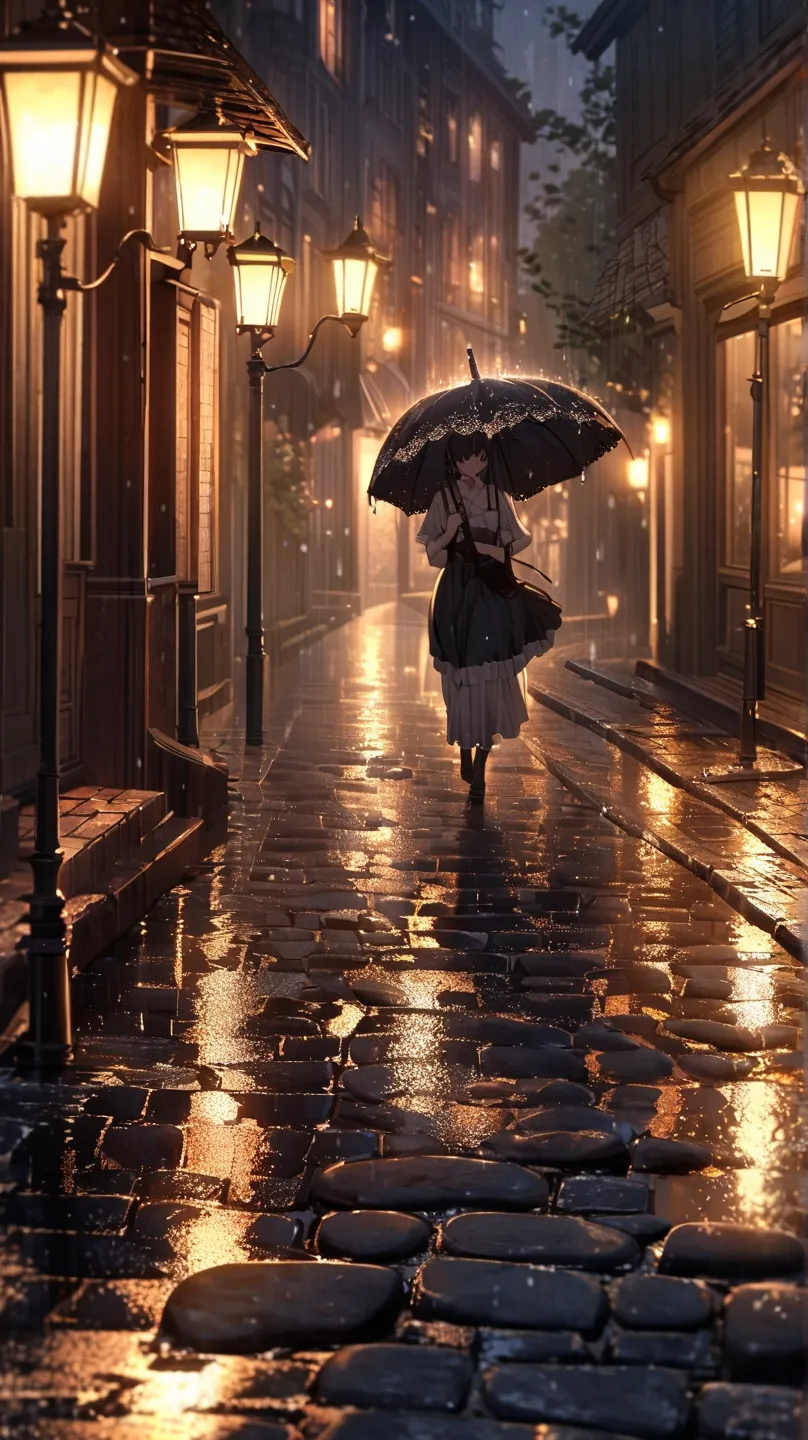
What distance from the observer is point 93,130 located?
19.2 feet

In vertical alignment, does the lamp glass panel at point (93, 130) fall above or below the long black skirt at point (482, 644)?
above

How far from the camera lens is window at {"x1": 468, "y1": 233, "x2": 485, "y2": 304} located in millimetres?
55156

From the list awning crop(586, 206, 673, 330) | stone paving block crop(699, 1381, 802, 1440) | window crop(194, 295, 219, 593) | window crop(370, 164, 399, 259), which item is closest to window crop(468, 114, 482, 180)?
window crop(370, 164, 399, 259)

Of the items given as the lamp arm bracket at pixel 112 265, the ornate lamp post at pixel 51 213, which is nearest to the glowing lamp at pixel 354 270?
the lamp arm bracket at pixel 112 265

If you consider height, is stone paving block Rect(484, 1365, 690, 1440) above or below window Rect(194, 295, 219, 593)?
below

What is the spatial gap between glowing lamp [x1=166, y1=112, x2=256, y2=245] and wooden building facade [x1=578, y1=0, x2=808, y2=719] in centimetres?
519

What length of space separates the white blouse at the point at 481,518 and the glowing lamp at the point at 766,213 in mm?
2944

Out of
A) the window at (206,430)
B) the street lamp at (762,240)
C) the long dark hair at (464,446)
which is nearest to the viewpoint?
the long dark hair at (464,446)

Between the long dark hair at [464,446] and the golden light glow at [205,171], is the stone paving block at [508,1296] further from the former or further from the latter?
the golden light glow at [205,171]

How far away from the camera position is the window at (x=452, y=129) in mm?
51094

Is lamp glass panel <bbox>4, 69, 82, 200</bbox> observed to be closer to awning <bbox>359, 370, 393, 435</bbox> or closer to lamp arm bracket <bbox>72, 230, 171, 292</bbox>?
lamp arm bracket <bbox>72, 230, 171, 292</bbox>

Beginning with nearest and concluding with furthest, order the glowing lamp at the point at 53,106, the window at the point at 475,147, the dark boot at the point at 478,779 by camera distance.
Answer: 1. the glowing lamp at the point at 53,106
2. the dark boot at the point at 478,779
3. the window at the point at 475,147

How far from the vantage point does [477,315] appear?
5556 cm

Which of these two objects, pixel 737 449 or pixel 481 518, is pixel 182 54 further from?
pixel 737 449
